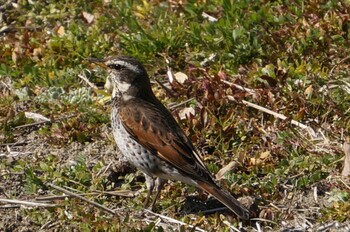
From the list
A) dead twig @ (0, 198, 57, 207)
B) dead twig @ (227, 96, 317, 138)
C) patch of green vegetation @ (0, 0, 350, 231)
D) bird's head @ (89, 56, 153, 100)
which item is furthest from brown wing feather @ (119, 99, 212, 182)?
dead twig @ (227, 96, 317, 138)

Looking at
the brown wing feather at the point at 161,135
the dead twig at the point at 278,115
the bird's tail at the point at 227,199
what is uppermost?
the brown wing feather at the point at 161,135

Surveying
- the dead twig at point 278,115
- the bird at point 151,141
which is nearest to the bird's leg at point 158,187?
the bird at point 151,141

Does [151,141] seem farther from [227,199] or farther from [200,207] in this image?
[227,199]

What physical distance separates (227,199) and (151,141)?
95cm

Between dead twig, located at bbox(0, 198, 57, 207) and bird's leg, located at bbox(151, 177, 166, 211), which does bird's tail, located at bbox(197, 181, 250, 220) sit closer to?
bird's leg, located at bbox(151, 177, 166, 211)

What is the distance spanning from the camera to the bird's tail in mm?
8148

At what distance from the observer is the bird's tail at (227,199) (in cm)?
815

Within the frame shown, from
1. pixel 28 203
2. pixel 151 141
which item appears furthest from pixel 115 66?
pixel 28 203

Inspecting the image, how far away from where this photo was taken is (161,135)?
8664mm

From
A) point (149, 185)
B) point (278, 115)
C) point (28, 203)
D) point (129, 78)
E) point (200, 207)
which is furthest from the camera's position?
point (278, 115)

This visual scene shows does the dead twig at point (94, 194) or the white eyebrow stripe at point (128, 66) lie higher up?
the white eyebrow stripe at point (128, 66)

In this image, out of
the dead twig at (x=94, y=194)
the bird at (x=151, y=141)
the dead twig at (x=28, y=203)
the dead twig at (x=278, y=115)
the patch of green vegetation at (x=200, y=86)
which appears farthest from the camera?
the dead twig at (x=278, y=115)

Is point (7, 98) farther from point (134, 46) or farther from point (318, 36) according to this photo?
point (318, 36)

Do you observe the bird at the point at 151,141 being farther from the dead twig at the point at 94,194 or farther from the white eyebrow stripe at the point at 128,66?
the dead twig at the point at 94,194
